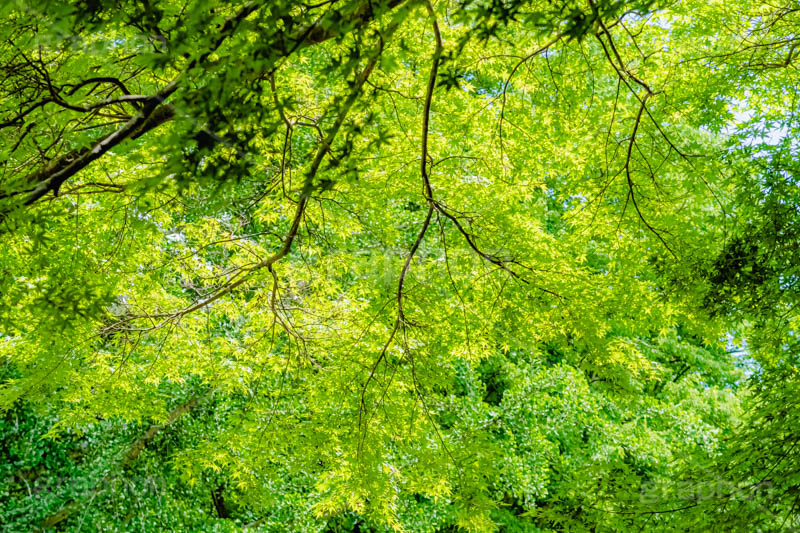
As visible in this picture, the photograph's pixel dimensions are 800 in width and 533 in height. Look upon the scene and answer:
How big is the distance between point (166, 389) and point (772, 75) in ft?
19.0

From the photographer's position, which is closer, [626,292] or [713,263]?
[713,263]

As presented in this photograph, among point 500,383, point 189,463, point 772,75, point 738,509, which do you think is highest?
point 772,75

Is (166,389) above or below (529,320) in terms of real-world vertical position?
below

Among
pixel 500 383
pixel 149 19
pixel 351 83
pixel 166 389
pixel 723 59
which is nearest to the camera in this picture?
pixel 351 83

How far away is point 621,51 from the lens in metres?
4.81

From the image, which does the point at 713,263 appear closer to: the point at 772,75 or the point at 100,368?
the point at 772,75

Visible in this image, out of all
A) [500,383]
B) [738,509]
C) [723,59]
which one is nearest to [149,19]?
[738,509]

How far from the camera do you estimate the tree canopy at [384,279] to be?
9.80 feet

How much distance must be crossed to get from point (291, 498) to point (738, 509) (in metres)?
4.11

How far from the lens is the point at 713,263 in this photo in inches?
173

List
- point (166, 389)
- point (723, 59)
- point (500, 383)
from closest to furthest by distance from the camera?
point (723, 59)
point (166, 389)
point (500, 383)

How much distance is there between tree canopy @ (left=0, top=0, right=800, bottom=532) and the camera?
9.80 feet

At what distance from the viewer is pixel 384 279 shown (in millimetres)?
5035

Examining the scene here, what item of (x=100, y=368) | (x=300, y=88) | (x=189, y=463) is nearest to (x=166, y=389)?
(x=189, y=463)
